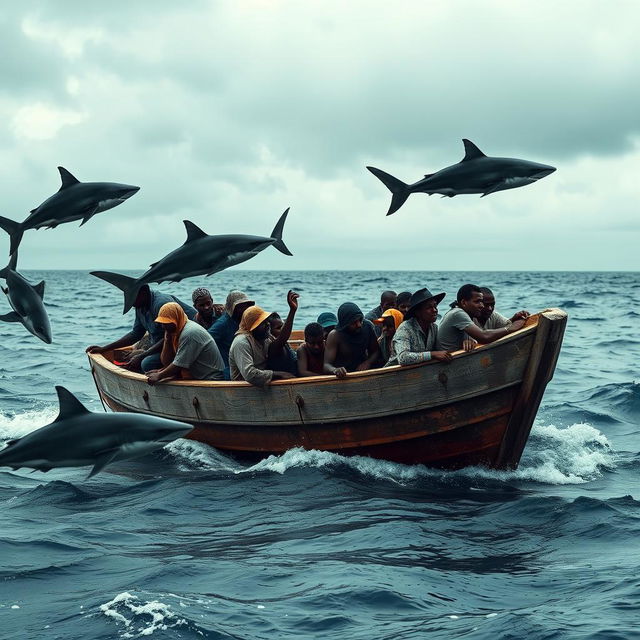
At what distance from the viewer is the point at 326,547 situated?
7711mm

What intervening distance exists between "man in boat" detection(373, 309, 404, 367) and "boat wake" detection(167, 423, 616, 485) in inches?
50.4

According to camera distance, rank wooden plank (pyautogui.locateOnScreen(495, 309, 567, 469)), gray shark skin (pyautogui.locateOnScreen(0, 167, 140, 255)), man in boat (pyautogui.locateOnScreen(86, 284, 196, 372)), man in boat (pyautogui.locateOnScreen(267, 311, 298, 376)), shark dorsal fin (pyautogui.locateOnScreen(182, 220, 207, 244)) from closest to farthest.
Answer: gray shark skin (pyautogui.locateOnScreen(0, 167, 140, 255)) → shark dorsal fin (pyautogui.locateOnScreen(182, 220, 207, 244)) → wooden plank (pyautogui.locateOnScreen(495, 309, 567, 469)) → man in boat (pyautogui.locateOnScreen(267, 311, 298, 376)) → man in boat (pyautogui.locateOnScreen(86, 284, 196, 372))

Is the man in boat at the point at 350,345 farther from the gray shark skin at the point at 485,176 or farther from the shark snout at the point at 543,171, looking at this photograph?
the shark snout at the point at 543,171

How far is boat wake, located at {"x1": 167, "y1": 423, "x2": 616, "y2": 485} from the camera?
10180mm

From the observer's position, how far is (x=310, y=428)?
10.5m

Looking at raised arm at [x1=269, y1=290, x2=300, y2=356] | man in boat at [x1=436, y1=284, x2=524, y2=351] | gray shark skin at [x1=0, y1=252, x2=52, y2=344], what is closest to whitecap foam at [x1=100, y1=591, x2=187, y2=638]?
gray shark skin at [x1=0, y1=252, x2=52, y2=344]

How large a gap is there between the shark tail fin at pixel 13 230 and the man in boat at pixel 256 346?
4.23 m

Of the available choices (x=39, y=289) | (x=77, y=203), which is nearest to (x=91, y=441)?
(x=39, y=289)

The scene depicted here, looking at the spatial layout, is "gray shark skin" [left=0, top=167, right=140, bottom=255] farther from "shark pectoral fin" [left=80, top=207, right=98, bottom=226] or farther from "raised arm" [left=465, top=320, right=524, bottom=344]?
"raised arm" [left=465, top=320, right=524, bottom=344]

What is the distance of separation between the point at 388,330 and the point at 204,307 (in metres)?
2.53

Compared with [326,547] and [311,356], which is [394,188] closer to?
[326,547]

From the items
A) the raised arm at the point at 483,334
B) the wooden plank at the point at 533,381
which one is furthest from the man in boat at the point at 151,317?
the wooden plank at the point at 533,381

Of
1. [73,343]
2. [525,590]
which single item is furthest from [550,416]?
[73,343]

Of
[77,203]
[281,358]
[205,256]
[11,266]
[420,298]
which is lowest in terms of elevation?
[281,358]
